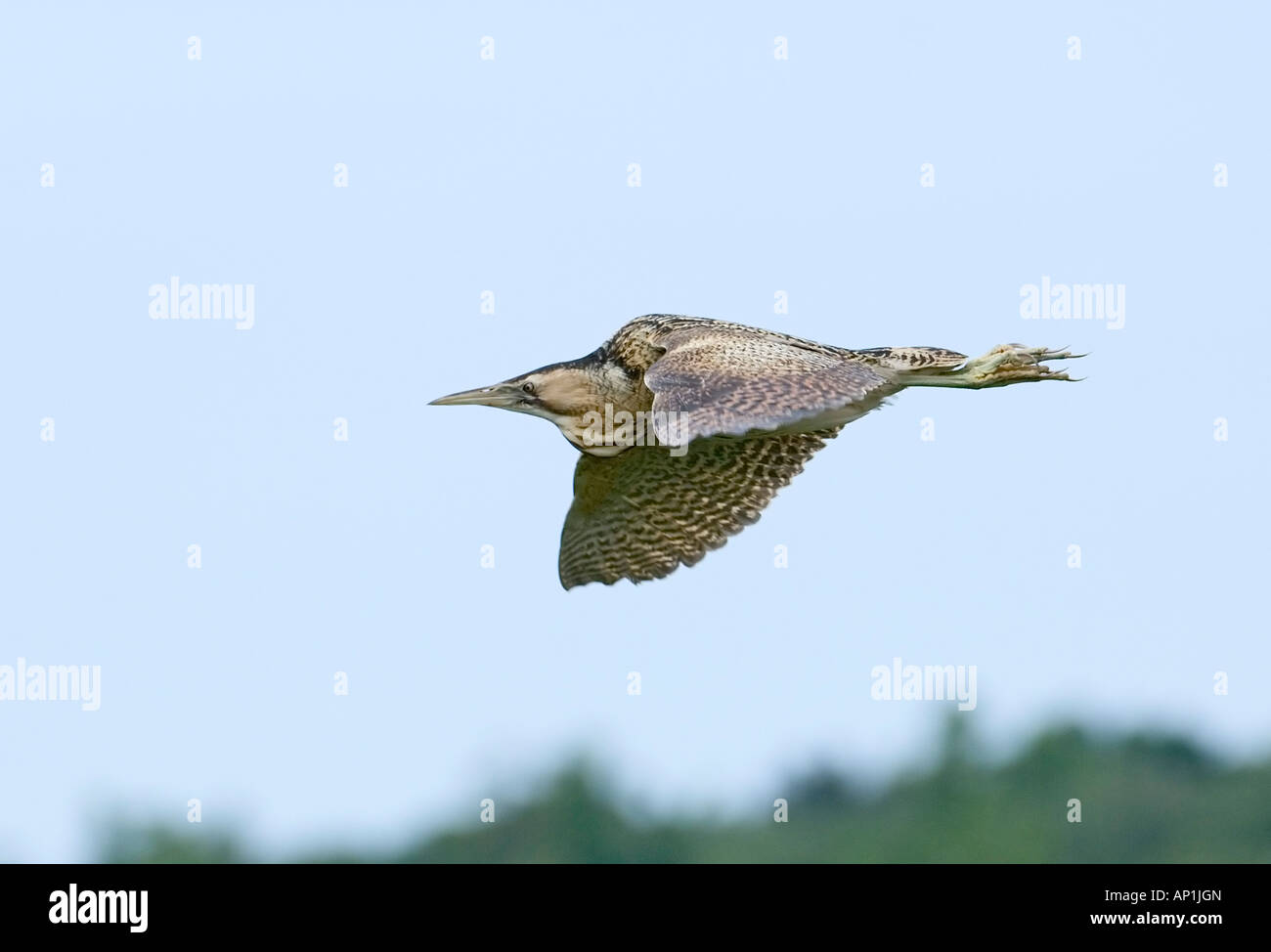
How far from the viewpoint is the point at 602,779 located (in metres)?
42.8

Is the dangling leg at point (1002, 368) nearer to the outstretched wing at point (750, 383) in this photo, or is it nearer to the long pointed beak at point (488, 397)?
the outstretched wing at point (750, 383)

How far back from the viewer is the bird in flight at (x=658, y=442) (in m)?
11.8

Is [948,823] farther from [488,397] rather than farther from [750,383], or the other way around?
[750,383]

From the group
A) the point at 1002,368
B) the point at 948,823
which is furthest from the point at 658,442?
the point at 948,823

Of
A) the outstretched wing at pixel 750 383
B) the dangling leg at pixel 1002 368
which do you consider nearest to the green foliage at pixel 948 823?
the dangling leg at pixel 1002 368

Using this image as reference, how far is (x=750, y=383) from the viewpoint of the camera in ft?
34.8

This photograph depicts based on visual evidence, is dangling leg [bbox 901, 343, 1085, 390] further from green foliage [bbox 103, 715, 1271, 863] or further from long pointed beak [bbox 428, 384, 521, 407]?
green foliage [bbox 103, 715, 1271, 863]

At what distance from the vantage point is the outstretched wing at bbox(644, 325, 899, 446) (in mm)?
10234

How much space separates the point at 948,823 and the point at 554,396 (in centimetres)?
3032
